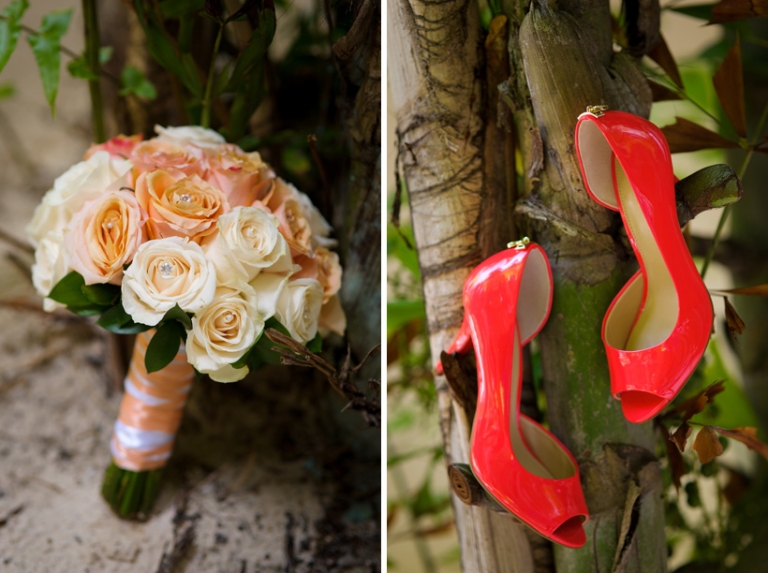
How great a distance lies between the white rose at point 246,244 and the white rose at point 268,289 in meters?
0.01

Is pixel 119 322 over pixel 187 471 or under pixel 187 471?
over

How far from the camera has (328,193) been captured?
68 cm

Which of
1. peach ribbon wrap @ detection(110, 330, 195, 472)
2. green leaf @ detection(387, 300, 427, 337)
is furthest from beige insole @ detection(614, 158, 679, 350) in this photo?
peach ribbon wrap @ detection(110, 330, 195, 472)

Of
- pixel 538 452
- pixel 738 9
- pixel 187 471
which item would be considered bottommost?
pixel 187 471

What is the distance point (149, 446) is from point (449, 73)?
0.47 metres

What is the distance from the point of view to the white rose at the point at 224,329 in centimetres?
49

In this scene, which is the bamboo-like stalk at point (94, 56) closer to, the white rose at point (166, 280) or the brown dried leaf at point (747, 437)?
the white rose at point (166, 280)

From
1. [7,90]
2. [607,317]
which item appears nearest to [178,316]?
[607,317]

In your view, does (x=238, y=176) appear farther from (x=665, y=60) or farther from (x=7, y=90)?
(x=7, y=90)

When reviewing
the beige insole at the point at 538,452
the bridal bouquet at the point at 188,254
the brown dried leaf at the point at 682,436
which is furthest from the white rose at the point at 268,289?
the brown dried leaf at the point at 682,436

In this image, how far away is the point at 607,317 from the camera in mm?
482

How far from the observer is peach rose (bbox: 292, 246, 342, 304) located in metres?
0.56

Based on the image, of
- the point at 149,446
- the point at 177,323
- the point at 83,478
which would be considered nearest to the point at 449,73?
the point at 177,323

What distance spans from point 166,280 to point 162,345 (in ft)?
0.22
